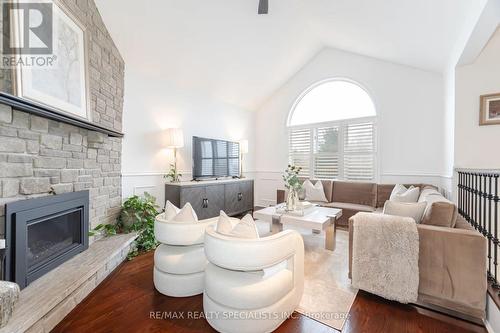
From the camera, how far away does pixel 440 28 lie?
2.77 m

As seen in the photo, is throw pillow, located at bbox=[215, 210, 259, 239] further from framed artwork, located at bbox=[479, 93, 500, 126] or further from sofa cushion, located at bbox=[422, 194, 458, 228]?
framed artwork, located at bbox=[479, 93, 500, 126]

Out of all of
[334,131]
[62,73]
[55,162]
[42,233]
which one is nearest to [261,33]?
[334,131]

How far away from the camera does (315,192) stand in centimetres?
462

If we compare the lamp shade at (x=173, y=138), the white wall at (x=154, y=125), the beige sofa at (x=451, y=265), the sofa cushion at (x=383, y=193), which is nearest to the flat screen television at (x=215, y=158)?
the white wall at (x=154, y=125)

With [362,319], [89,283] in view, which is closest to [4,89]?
[89,283]

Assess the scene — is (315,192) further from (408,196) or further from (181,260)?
(181,260)

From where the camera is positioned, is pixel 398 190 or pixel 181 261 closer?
pixel 181 261

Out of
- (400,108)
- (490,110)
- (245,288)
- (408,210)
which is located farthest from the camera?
(400,108)

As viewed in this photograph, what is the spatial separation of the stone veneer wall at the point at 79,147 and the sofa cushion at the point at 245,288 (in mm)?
1642

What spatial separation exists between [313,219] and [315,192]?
1.74m

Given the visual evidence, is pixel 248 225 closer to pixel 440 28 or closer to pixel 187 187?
pixel 187 187

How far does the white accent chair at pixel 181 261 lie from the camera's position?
2.01 m

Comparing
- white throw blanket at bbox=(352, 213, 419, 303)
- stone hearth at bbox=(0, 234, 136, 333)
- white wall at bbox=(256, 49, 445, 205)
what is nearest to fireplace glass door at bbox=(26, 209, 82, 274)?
stone hearth at bbox=(0, 234, 136, 333)

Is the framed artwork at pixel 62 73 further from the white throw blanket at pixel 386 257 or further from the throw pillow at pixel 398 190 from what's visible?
the throw pillow at pixel 398 190
